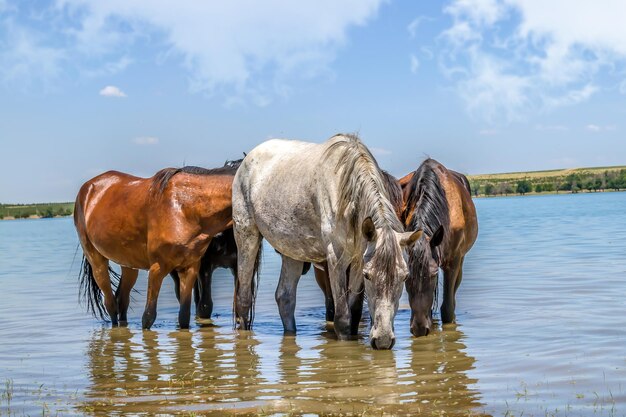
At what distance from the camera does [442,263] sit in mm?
8609

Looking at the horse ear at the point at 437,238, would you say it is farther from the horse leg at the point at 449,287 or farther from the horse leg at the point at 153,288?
the horse leg at the point at 153,288

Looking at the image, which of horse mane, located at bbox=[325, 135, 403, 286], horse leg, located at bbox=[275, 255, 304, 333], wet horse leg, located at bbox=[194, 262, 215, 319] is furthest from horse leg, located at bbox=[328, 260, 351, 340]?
wet horse leg, located at bbox=[194, 262, 215, 319]

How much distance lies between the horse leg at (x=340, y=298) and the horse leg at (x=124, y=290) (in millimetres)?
3668

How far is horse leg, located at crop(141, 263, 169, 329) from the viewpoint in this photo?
9.40 metres

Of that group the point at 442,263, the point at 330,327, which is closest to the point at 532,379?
the point at 442,263

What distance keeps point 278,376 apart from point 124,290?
186 inches

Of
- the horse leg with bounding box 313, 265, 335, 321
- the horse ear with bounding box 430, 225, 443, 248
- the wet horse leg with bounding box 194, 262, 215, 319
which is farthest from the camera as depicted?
the wet horse leg with bounding box 194, 262, 215, 319

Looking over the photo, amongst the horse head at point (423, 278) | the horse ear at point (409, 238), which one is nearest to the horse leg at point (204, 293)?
the horse head at point (423, 278)

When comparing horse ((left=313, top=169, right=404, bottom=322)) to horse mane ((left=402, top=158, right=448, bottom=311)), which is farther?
horse ((left=313, top=169, right=404, bottom=322))

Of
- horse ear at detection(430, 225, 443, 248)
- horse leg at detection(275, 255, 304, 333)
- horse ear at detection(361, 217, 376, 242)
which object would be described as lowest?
horse leg at detection(275, 255, 304, 333)

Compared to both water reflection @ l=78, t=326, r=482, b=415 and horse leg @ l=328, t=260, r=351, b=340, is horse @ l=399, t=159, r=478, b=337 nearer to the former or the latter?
water reflection @ l=78, t=326, r=482, b=415

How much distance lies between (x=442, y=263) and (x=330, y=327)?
1.62m

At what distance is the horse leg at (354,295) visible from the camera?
7.78 m

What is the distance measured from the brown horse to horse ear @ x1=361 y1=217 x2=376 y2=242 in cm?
297
